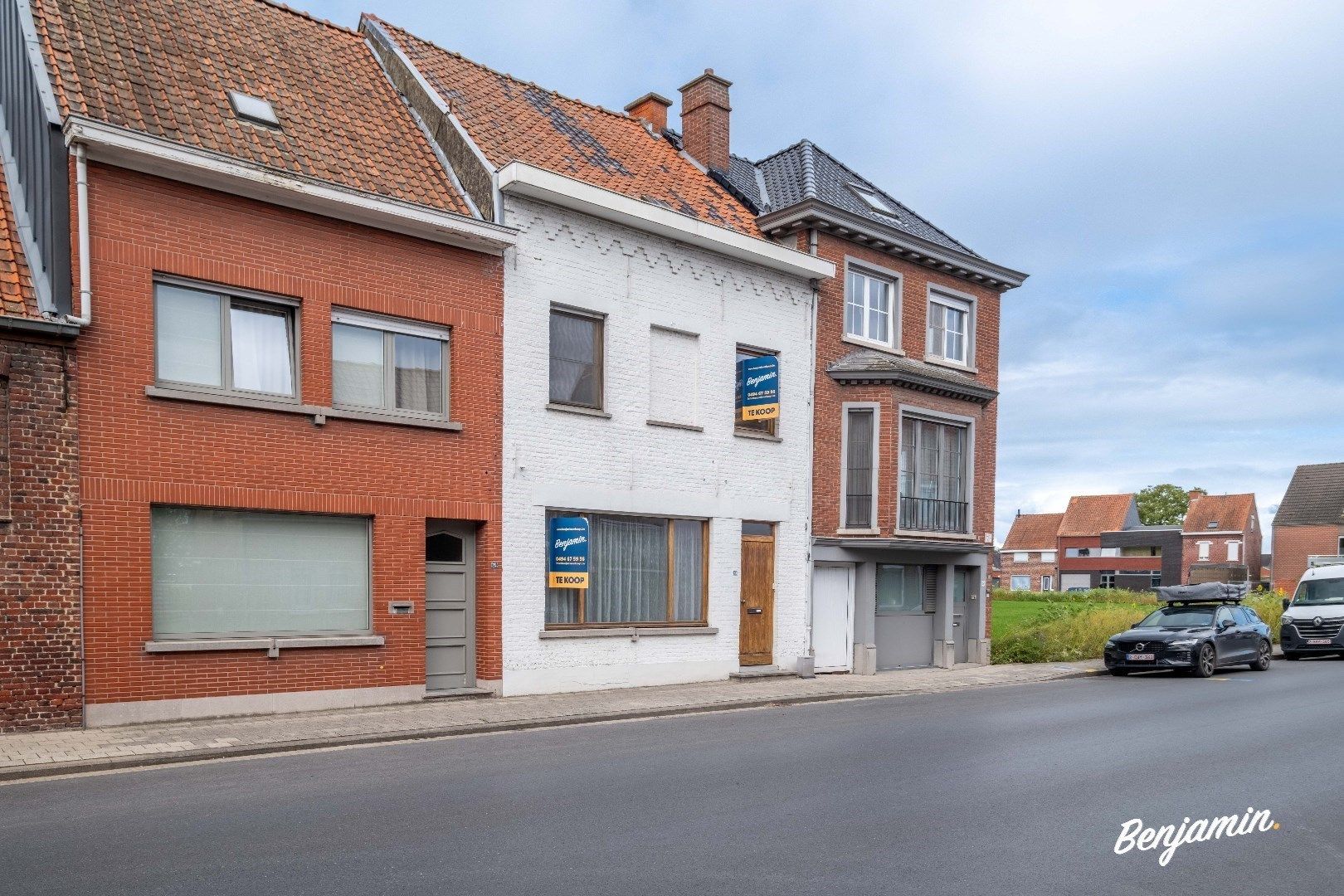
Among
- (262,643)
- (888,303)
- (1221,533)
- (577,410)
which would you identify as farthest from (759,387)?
(1221,533)

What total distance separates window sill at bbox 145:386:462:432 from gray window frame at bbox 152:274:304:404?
5cm

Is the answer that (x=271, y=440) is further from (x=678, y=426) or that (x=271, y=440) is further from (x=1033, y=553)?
(x=1033, y=553)

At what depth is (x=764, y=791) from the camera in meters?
8.15

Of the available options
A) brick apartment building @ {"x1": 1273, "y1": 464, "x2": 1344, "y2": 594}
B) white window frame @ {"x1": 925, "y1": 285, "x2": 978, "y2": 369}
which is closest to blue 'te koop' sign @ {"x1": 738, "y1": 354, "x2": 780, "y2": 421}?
white window frame @ {"x1": 925, "y1": 285, "x2": 978, "y2": 369}

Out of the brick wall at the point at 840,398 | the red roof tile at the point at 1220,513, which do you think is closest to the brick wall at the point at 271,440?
the brick wall at the point at 840,398

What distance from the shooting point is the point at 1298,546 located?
63.1 metres

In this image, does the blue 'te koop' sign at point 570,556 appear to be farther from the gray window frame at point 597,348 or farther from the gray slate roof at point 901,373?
the gray slate roof at point 901,373

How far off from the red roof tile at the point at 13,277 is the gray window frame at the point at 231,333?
1.21 metres

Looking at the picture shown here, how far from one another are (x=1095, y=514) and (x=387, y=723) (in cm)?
8409

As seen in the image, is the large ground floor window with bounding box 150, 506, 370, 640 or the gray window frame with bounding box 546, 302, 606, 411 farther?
the gray window frame with bounding box 546, 302, 606, 411

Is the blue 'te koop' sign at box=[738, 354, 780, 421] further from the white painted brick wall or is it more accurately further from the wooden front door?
the wooden front door

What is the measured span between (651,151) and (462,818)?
15004mm

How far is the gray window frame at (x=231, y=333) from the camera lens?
11727 millimetres

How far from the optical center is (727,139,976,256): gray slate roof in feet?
64.6
